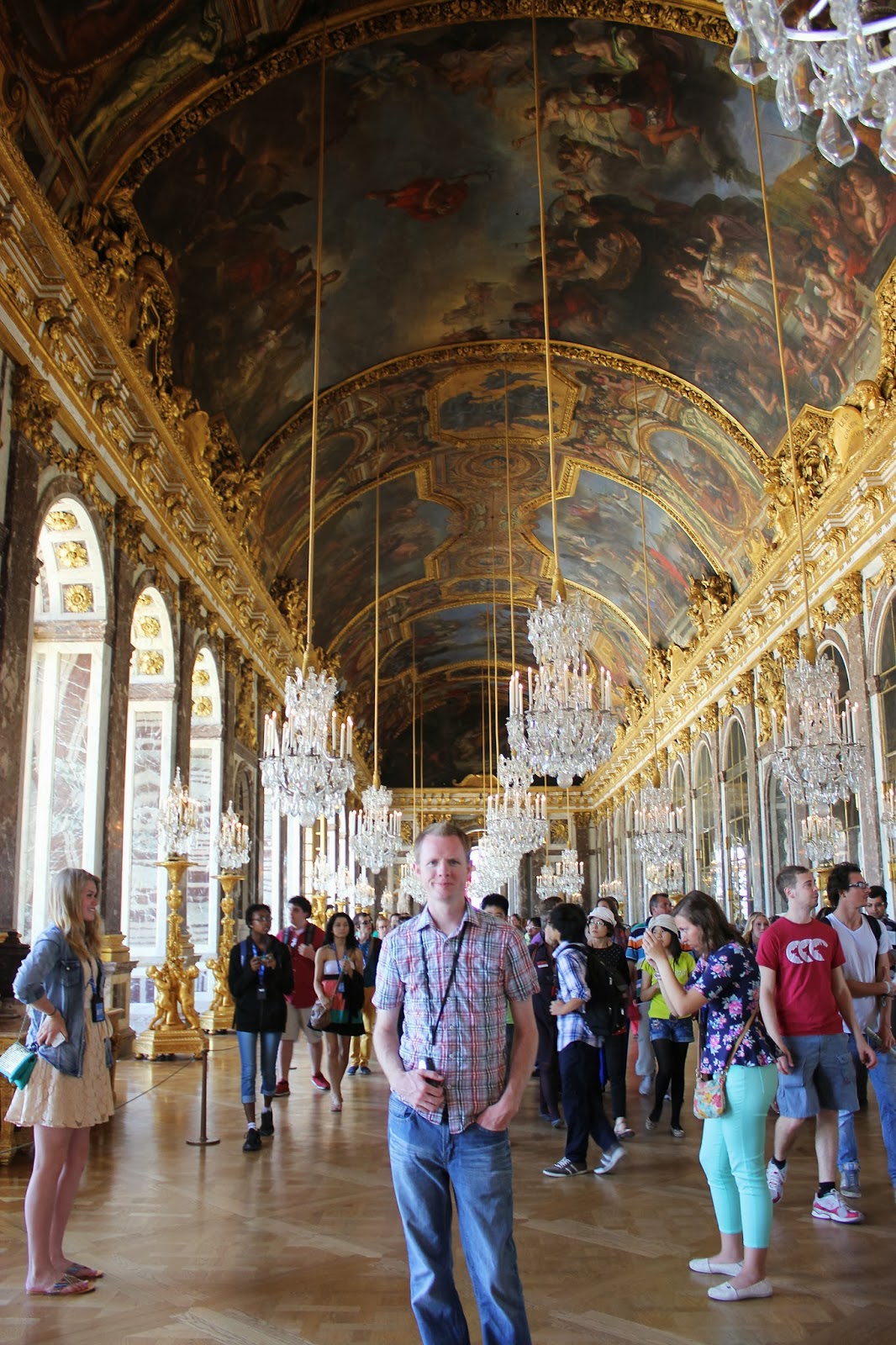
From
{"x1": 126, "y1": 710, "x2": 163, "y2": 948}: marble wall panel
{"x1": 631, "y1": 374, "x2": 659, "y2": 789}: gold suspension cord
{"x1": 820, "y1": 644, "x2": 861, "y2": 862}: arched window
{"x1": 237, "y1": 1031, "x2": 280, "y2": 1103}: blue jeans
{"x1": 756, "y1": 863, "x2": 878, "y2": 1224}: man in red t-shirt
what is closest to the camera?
{"x1": 756, "y1": 863, "x2": 878, "y2": 1224}: man in red t-shirt

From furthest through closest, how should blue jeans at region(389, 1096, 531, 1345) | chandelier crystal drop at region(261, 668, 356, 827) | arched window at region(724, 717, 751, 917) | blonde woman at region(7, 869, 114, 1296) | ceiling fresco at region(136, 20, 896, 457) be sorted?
1. arched window at region(724, 717, 751, 917)
2. ceiling fresco at region(136, 20, 896, 457)
3. chandelier crystal drop at region(261, 668, 356, 827)
4. blonde woman at region(7, 869, 114, 1296)
5. blue jeans at region(389, 1096, 531, 1345)

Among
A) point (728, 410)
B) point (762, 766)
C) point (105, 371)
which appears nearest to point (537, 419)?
point (728, 410)

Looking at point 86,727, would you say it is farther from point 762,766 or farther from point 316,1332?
point 762,766

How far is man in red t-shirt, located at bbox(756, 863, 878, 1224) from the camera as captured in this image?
5.11m

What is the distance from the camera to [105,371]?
1080 centimetres

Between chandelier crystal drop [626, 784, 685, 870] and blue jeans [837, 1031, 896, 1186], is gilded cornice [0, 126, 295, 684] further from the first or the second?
chandelier crystal drop [626, 784, 685, 870]

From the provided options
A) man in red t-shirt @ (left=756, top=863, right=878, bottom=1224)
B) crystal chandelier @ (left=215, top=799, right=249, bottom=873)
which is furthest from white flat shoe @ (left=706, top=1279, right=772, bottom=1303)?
crystal chandelier @ (left=215, top=799, right=249, bottom=873)

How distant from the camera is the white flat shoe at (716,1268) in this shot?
442 centimetres

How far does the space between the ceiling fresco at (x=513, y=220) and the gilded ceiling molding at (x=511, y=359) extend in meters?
0.26

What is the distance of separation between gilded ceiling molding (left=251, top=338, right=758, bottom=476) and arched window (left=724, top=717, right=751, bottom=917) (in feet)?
19.3

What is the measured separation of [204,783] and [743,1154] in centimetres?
1375

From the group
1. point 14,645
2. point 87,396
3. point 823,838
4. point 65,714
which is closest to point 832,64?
point 14,645

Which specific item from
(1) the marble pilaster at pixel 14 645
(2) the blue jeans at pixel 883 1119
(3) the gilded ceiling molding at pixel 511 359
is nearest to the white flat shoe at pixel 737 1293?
(2) the blue jeans at pixel 883 1119

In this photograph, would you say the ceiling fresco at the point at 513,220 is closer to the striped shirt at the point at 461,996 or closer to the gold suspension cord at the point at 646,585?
the gold suspension cord at the point at 646,585
